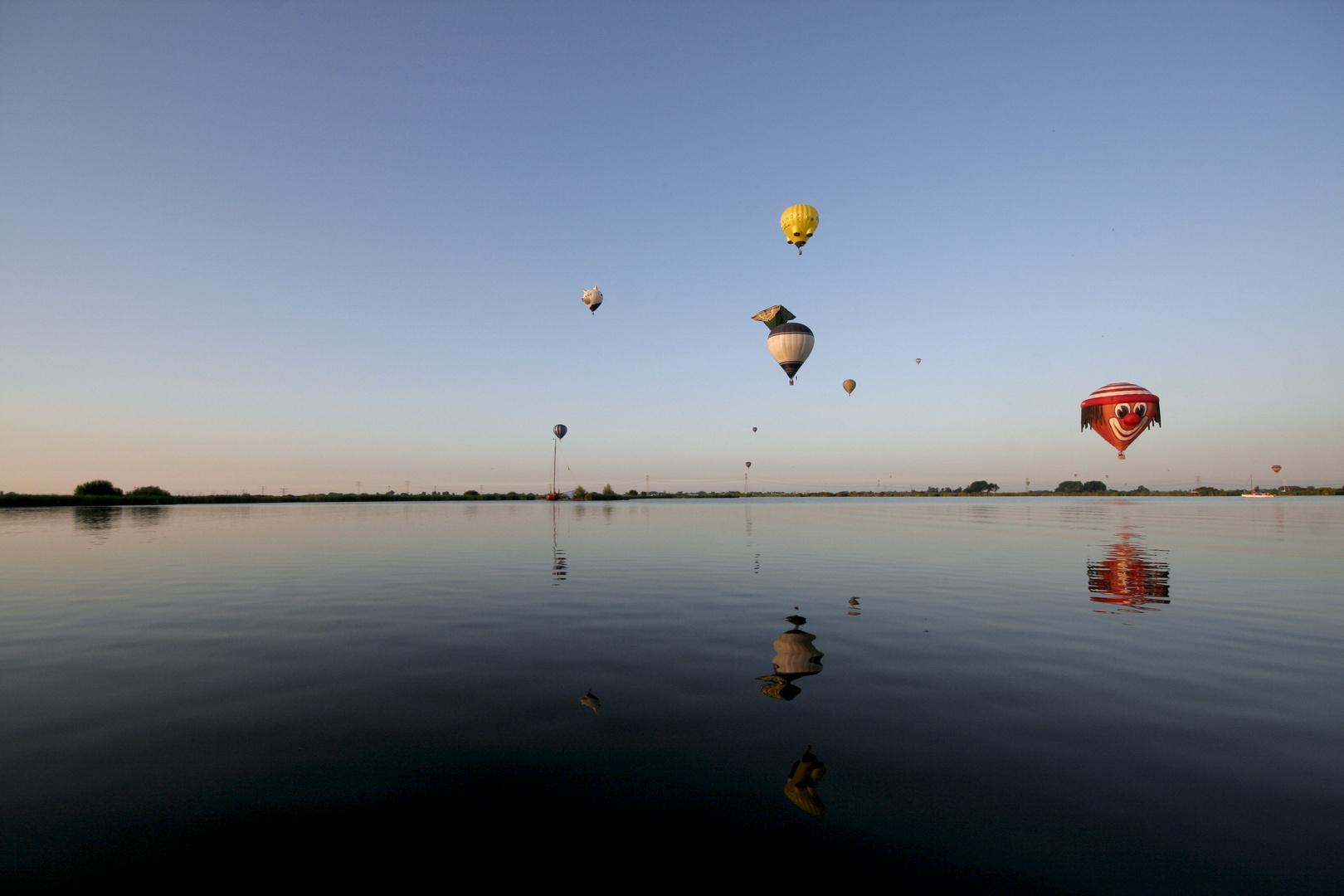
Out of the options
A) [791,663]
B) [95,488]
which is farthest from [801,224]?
[95,488]

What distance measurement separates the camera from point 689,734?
612 cm

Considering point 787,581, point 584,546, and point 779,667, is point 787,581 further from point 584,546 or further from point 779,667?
point 584,546

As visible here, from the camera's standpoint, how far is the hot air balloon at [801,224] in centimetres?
3856

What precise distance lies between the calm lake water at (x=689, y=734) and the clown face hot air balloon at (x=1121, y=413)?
46.2 metres

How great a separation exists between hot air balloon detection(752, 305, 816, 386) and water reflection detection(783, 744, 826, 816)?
37423 mm

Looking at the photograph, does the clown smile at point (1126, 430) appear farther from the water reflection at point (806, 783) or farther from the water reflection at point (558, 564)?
the water reflection at point (806, 783)

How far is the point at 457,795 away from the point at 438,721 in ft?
5.94

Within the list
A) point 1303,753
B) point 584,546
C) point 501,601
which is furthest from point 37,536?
point 1303,753

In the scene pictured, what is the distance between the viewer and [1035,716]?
668cm

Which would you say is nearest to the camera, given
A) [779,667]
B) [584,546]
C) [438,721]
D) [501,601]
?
[438,721]

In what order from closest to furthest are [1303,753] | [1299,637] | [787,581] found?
[1303,753] → [1299,637] → [787,581]

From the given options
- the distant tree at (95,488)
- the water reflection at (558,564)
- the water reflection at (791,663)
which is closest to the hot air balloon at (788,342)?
the water reflection at (558,564)

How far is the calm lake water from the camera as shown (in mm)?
4176

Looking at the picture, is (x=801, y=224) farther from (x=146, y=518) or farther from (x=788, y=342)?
(x=146, y=518)
